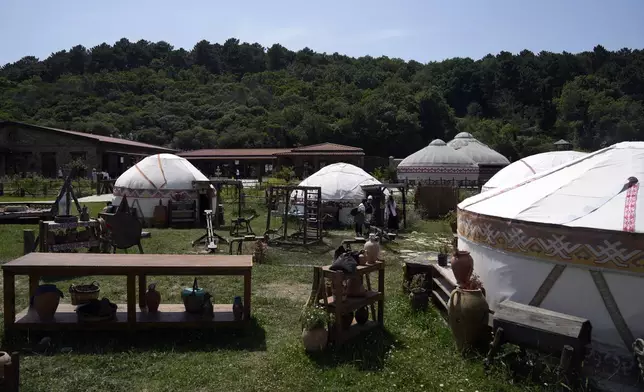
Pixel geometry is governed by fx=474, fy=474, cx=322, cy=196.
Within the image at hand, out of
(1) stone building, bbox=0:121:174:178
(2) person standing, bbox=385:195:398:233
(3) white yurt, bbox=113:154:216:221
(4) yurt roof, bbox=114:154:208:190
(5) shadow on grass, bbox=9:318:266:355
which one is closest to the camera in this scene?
(5) shadow on grass, bbox=9:318:266:355

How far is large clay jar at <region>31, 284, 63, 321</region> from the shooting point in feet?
18.0

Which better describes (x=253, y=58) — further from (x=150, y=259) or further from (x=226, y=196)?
(x=150, y=259)

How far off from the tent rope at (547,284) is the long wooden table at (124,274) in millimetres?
3311

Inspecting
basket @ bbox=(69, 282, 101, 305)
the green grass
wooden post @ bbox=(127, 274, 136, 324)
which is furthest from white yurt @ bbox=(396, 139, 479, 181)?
wooden post @ bbox=(127, 274, 136, 324)

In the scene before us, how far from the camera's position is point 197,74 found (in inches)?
3433

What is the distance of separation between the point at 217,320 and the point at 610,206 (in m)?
4.61

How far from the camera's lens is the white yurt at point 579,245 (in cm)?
470

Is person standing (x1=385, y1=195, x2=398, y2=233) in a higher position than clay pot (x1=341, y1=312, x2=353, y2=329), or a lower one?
higher

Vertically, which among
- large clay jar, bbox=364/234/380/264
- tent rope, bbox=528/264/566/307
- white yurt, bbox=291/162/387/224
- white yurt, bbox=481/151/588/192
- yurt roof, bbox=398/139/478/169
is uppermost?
yurt roof, bbox=398/139/478/169

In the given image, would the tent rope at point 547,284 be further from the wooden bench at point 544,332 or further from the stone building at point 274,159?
the stone building at point 274,159

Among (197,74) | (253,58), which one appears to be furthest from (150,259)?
(253,58)

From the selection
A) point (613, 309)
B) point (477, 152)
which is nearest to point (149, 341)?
point (613, 309)

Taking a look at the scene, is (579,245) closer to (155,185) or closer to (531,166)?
(531,166)

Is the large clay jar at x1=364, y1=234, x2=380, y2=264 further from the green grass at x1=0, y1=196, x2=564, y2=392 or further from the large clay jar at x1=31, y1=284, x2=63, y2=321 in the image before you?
the large clay jar at x1=31, y1=284, x2=63, y2=321
